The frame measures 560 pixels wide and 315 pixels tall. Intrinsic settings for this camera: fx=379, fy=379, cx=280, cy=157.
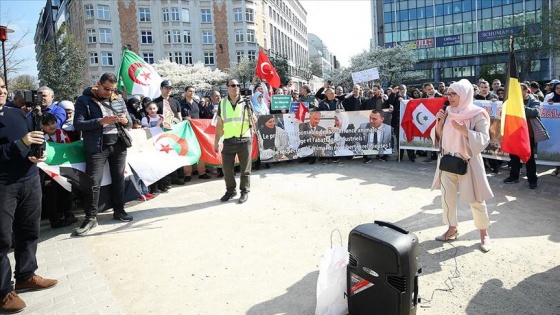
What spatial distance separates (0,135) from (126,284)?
1779 millimetres

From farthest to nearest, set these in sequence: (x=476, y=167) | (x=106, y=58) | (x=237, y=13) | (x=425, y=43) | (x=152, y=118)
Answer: (x=237, y=13)
(x=425, y=43)
(x=106, y=58)
(x=152, y=118)
(x=476, y=167)

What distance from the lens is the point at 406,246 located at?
258 cm

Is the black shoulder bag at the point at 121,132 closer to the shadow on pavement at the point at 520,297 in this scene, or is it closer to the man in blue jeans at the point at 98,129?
the man in blue jeans at the point at 98,129

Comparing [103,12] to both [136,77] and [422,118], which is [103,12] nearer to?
[136,77]

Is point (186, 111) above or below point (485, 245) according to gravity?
above

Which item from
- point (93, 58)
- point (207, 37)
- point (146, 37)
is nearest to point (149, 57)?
point (146, 37)

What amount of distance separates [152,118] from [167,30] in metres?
55.1

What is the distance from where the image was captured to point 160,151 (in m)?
7.32

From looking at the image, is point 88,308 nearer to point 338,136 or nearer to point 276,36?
point 338,136

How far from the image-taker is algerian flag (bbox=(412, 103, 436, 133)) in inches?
361

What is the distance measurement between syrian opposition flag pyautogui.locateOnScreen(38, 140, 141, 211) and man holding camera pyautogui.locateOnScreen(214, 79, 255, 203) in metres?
1.86

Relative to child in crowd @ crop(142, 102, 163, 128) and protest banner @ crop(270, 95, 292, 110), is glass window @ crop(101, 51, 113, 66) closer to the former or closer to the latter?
protest banner @ crop(270, 95, 292, 110)

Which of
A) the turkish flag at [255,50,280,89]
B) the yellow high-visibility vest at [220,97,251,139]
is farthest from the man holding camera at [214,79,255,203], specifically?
the turkish flag at [255,50,280,89]

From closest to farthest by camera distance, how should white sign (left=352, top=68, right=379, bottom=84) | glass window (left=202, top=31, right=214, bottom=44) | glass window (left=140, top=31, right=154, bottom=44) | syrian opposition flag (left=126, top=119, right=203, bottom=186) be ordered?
syrian opposition flag (left=126, top=119, right=203, bottom=186) → white sign (left=352, top=68, right=379, bottom=84) → glass window (left=140, top=31, right=154, bottom=44) → glass window (left=202, top=31, right=214, bottom=44)
